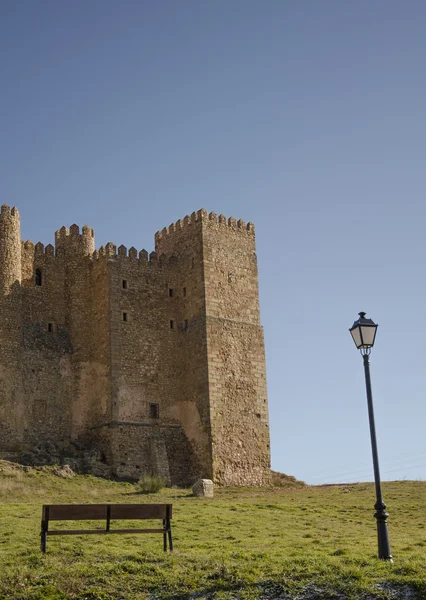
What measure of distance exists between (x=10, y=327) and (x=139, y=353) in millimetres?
4978

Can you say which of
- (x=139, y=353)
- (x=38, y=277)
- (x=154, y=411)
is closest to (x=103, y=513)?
(x=154, y=411)

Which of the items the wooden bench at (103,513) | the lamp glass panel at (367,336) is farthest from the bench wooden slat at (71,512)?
the lamp glass panel at (367,336)

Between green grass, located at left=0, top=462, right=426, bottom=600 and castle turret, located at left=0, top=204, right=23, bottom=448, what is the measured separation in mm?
6756

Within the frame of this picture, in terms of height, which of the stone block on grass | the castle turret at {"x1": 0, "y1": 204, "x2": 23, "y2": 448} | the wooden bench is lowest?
the wooden bench

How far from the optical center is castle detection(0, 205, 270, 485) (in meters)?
31.6

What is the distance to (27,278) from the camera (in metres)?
33.4

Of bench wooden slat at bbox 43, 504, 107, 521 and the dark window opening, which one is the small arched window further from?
bench wooden slat at bbox 43, 504, 107, 521

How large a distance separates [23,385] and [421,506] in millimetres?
14634

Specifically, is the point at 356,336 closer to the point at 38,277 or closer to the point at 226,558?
the point at 226,558

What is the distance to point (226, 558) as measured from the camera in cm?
1423

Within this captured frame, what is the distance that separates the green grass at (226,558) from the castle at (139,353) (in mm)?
8051

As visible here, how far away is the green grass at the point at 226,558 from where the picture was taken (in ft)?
40.8

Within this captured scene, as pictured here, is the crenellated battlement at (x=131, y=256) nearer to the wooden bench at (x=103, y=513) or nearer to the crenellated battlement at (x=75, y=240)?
the crenellated battlement at (x=75, y=240)

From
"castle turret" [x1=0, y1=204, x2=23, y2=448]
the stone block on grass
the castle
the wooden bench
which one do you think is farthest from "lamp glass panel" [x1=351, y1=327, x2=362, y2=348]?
"castle turret" [x1=0, y1=204, x2=23, y2=448]
